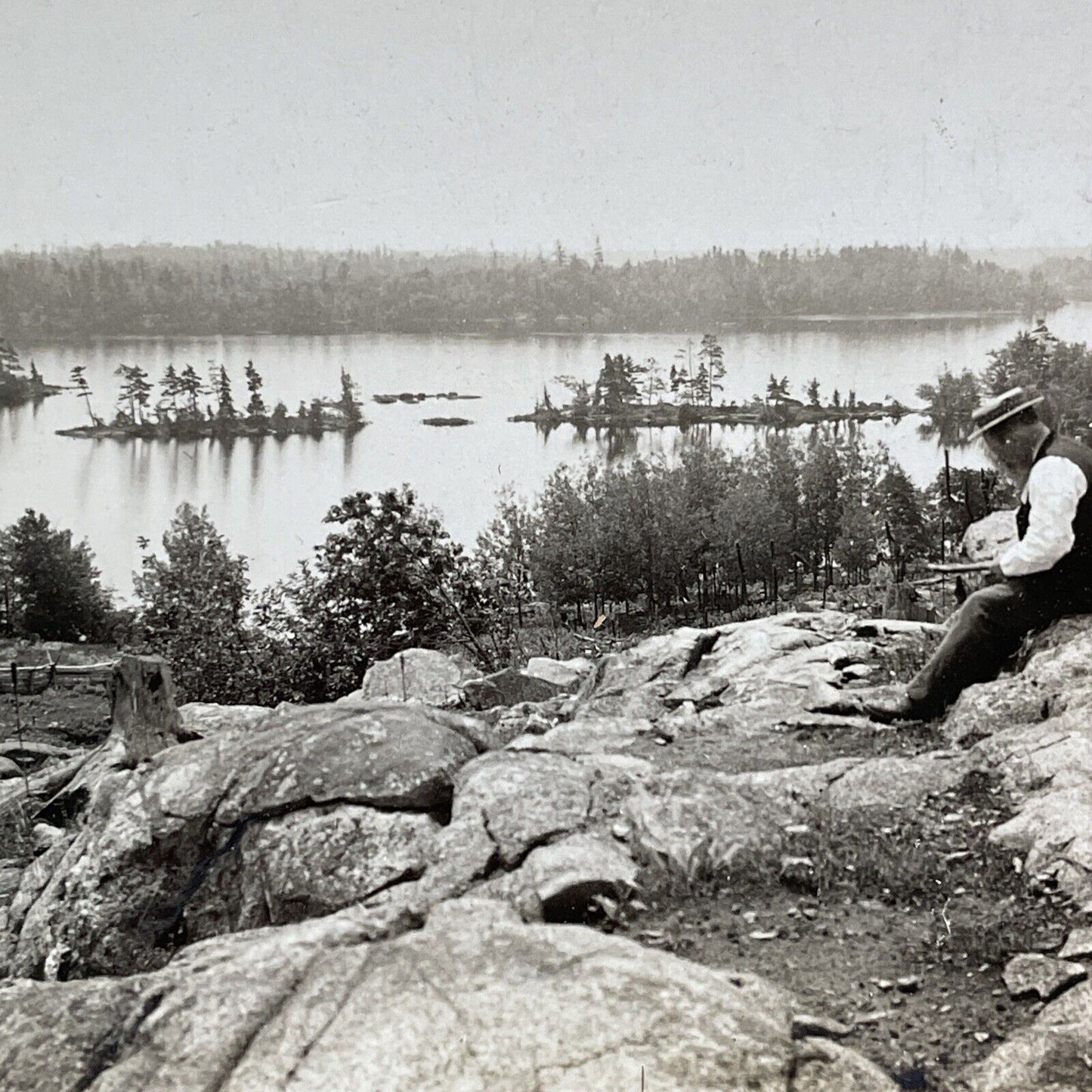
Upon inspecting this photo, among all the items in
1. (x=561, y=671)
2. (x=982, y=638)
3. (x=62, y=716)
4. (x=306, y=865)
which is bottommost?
(x=62, y=716)

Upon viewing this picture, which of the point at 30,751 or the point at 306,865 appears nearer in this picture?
the point at 306,865

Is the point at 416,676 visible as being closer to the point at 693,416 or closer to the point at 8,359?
the point at 693,416

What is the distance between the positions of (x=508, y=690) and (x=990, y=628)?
14.6 feet

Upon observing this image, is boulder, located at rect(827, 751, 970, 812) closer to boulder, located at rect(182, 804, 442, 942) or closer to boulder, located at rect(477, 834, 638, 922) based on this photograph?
boulder, located at rect(477, 834, 638, 922)

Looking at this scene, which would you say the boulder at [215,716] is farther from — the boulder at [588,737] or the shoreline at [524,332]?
the shoreline at [524,332]

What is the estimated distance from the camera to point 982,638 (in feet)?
18.9

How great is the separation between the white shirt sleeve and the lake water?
11111 millimetres

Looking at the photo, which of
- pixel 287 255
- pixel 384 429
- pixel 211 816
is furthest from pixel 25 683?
pixel 211 816

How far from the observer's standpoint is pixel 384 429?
16391mm

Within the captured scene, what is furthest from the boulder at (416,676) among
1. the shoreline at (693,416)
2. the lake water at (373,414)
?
the shoreline at (693,416)

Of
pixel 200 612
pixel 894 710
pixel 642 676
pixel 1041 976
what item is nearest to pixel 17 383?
pixel 200 612

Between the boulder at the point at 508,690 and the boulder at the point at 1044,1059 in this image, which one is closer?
the boulder at the point at 1044,1059

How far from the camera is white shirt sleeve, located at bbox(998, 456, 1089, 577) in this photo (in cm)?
521

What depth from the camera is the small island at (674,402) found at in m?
16.1
